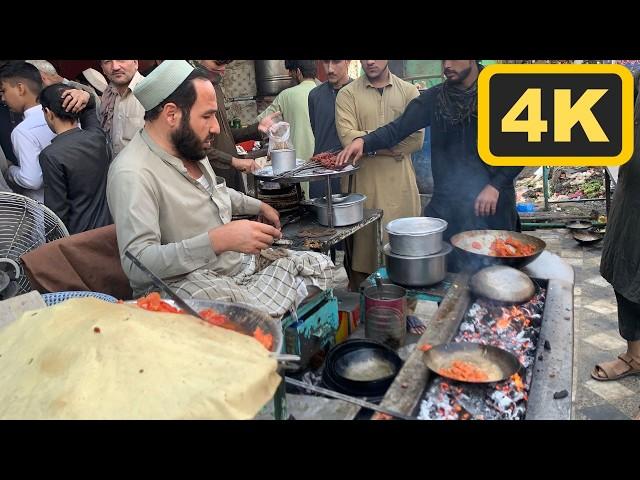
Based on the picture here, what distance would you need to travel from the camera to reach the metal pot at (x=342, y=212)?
14.6 feet

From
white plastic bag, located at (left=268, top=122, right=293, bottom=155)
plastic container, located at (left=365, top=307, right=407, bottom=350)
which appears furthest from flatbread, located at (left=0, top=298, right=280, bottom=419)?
white plastic bag, located at (left=268, top=122, right=293, bottom=155)

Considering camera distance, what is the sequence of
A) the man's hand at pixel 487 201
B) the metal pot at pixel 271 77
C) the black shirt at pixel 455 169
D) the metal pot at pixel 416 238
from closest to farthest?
1. the metal pot at pixel 416 238
2. the man's hand at pixel 487 201
3. the black shirt at pixel 455 169
4. the metal pot at pixel 271 77

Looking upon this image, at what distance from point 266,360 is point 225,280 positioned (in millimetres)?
1340

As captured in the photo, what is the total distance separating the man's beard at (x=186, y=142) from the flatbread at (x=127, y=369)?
1338 mm

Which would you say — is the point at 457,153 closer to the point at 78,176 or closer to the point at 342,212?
the point at 342,212

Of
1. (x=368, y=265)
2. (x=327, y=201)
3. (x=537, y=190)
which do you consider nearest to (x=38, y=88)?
(x=327, y=201)

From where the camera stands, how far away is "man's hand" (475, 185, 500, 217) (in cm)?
420

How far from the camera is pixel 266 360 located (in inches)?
61.4

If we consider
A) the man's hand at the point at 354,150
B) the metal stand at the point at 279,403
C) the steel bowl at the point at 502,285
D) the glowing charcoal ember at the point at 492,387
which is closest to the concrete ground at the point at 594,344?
the glowing charcoal ember at the point at 492,387

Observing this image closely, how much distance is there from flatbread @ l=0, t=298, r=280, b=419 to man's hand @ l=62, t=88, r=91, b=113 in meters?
2.69

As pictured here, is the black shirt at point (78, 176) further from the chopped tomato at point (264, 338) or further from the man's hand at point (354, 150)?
the chopped tomato at point (264, 338)

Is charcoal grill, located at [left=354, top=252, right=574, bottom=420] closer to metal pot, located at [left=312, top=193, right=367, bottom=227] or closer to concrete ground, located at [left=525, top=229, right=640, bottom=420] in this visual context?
concrete ground, located at [left=525, top=229, right=640, bottom=420]

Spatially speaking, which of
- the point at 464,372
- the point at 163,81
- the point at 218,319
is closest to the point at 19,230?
the point at 163,81

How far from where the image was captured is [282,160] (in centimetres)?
451
